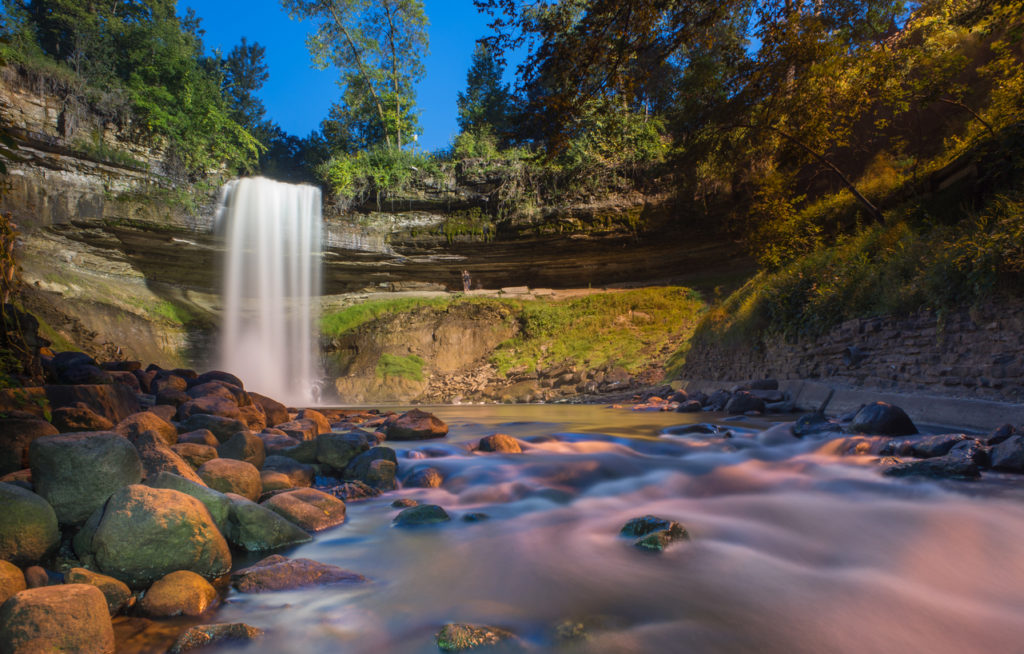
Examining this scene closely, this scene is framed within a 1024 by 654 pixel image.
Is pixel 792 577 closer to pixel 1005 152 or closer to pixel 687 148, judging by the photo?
pixel 1005 152

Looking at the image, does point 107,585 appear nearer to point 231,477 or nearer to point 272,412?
point 231,477

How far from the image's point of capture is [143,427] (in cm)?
396

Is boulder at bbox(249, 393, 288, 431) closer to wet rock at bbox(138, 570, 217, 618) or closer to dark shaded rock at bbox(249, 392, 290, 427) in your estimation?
dark shaded rock at bbox(249, 392, 290, 427)

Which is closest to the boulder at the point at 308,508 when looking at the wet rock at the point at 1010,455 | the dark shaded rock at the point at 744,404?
the wet rock at the point at 1010,455

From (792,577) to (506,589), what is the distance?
1.58 metres

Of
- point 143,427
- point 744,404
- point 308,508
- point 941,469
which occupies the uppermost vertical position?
point 143,427

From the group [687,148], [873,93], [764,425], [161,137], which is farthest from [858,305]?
[161,137]

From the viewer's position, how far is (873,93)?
11.3 metres

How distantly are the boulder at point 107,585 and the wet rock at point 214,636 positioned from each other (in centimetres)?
44

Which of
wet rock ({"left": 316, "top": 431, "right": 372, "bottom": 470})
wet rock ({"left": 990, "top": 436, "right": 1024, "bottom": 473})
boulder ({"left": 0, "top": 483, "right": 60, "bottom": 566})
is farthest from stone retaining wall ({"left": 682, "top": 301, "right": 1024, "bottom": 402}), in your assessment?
boulder ({"left": 0, "top": 483, "right": 60, "bottom": 566})

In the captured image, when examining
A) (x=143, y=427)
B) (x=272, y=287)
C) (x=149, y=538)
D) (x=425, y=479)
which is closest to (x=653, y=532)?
(x=425, y=479)

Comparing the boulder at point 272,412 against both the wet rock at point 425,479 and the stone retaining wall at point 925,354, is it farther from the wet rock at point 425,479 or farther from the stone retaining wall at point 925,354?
the stone retaining wall at point 925,354

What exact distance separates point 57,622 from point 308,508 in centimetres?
172

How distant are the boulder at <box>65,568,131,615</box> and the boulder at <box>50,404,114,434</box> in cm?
242
